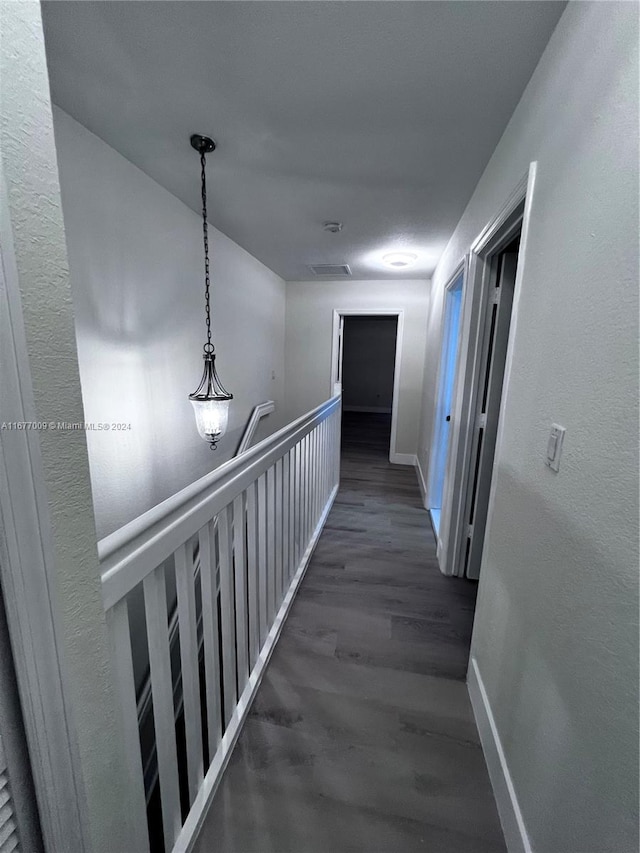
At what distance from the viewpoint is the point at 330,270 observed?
13.0 feet

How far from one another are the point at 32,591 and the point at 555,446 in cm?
114

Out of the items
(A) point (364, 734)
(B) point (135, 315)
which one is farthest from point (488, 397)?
(B) point (135, 315)

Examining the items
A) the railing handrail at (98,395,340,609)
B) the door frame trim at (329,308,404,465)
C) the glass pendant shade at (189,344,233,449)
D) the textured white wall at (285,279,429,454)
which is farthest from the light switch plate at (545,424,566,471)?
the textured white wall at (285,279,429,454)

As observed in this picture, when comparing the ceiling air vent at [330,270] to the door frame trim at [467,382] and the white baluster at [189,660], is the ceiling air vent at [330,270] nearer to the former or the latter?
the door frame trim at [467,382]

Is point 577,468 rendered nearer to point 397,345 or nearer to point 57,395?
point 57,395

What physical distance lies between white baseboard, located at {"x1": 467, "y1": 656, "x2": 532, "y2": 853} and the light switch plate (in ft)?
3.29

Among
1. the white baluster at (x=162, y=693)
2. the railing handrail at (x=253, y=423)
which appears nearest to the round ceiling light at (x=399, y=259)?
the railing handrail at (x=253, y=423)

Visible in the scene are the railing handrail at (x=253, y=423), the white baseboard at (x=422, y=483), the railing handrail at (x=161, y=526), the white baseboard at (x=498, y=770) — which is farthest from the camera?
the railing handrail at (x=253, y=423)

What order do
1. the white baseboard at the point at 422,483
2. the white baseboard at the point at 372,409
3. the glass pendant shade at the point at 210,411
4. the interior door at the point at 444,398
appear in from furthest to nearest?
the white baseboard at the point at 372,409 → the white baseboard at the point at 422,483 → the interior door at the point at 444,398 → the glass pendant shade at the point at 210,411

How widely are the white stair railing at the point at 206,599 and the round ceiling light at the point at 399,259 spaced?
7.16ft

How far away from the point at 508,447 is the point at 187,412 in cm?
213

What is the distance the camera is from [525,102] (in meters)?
1.26

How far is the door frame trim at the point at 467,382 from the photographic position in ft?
4.89

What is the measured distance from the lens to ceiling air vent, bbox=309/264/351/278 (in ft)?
12.4
